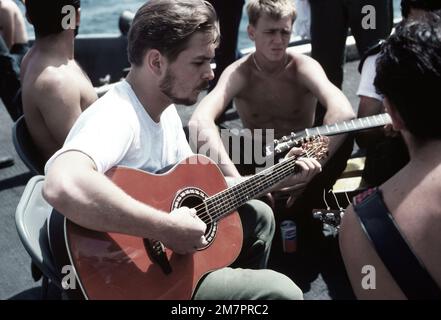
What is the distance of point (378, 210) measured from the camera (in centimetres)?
154

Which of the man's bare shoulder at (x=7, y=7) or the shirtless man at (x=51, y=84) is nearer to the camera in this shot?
the shirtless man at (x=51, y=84)

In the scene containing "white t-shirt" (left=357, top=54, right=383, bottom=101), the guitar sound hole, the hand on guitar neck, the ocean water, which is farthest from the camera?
the ocean water

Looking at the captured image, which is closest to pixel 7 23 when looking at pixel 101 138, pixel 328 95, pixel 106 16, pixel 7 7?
pixel 7 7

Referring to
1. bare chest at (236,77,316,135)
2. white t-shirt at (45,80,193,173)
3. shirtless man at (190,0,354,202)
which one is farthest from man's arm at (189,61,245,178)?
white t-shirt at (45,80,193,173)

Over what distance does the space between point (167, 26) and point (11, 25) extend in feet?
10.8

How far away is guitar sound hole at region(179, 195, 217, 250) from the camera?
2367 millimetres

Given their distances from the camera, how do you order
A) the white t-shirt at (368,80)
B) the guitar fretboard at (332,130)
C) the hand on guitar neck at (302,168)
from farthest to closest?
the white t-shirt at (368,80) < the guitar fretboard at (332,130) < the hand on guitar neck at (302,168)

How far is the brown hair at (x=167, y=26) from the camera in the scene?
2238 millimetres

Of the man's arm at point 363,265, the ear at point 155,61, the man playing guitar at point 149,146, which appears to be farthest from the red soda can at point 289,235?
the man's arm at point 363,265

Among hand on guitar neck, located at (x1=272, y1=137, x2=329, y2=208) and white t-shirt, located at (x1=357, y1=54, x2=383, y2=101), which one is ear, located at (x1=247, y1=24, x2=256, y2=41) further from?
hand on guitar neck, located at (x1=272, y1=137, x2=329, y2=208)

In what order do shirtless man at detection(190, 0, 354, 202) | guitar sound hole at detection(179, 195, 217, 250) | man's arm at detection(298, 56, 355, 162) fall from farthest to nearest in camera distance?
1. shirtless man at detection(190, 0, 354, 202)
2. man's arm at detection(298, 56, 355, 162)
3. guitar sound hole at detection(179, 195, 217, 250)

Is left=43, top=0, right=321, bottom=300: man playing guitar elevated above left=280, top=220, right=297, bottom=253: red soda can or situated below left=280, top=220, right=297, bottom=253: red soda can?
above

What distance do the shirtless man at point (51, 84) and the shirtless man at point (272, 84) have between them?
832 millimetres

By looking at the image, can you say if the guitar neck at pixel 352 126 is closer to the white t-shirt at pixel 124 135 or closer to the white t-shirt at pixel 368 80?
the white t-shirt at pixel 368 80
